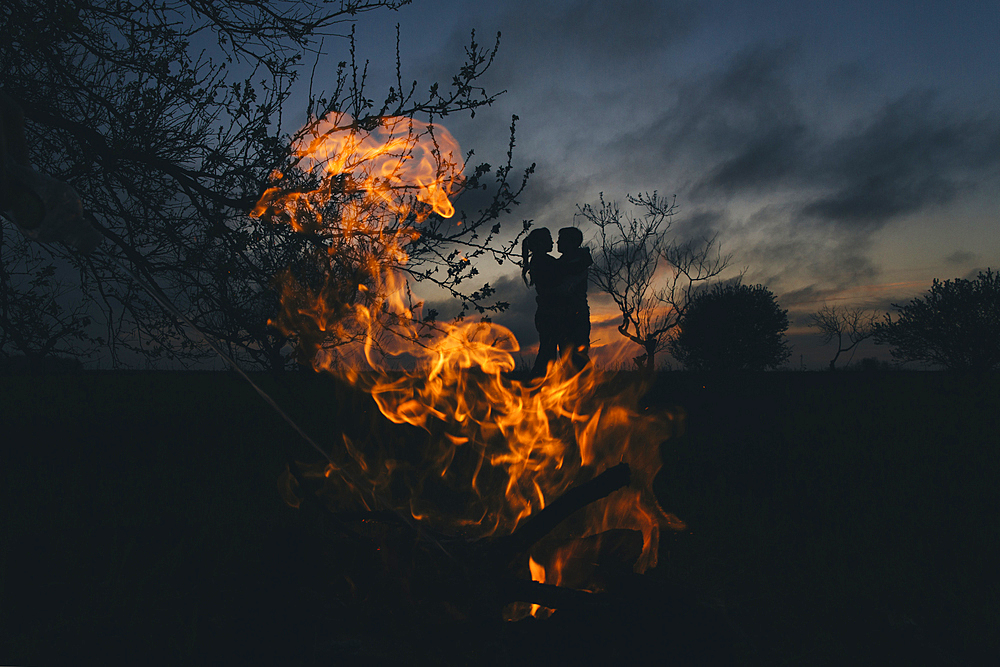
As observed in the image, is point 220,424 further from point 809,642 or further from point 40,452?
point 809,642

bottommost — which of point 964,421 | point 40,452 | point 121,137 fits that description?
point 40,452

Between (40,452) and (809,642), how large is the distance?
26.8ft

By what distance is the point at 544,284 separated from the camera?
9156 millimetres

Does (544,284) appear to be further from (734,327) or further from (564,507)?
(734,327)

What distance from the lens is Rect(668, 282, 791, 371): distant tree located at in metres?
29.9

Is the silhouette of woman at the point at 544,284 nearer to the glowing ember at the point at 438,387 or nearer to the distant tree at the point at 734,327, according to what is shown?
the glowing ember at the point at 438,387

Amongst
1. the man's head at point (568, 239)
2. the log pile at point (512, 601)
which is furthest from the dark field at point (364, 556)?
the man's head at point (568, 239)

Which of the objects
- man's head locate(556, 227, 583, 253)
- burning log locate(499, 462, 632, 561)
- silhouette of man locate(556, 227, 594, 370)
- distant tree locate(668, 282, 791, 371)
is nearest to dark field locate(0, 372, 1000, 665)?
burning log locate(499, 462, 632, 561)

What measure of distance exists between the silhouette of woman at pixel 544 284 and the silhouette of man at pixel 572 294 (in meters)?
0.10

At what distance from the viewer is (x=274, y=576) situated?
3070 mm

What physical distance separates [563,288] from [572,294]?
0.62 feet

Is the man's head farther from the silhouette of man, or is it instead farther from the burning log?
the burning log

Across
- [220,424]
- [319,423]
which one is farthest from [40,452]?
[319,423]

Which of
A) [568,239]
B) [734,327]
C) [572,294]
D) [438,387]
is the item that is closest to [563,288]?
[572,294]
